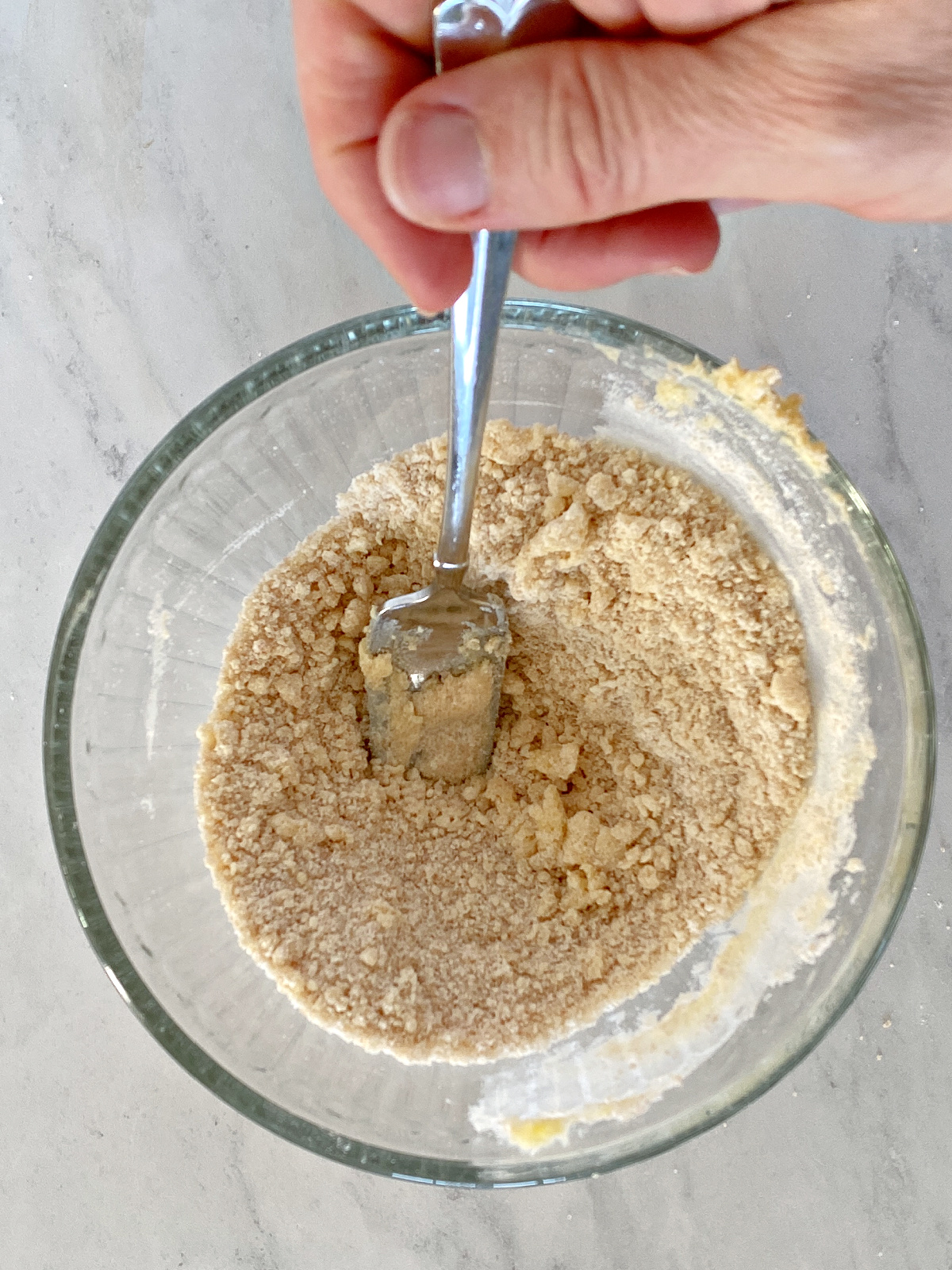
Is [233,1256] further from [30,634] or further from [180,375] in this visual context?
[180,375]

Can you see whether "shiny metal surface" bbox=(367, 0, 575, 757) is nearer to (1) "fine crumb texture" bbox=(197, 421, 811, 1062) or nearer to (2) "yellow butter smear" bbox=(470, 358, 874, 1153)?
(1) "fine crumb texture" bbox=(197, 421, 811, 1062)

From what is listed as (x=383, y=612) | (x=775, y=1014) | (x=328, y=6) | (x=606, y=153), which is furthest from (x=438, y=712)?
(x=328, y=6)

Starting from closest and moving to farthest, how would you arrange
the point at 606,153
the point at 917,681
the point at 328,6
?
the point at 606,153 → the point at 328,6 → the point at 917,681

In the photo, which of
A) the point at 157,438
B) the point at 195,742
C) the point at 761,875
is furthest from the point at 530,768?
the point at 157,438

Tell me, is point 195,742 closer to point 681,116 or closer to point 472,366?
point 472,366

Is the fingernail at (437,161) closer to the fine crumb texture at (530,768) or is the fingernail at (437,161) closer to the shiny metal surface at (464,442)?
the shiny metal surface at (464,442)
